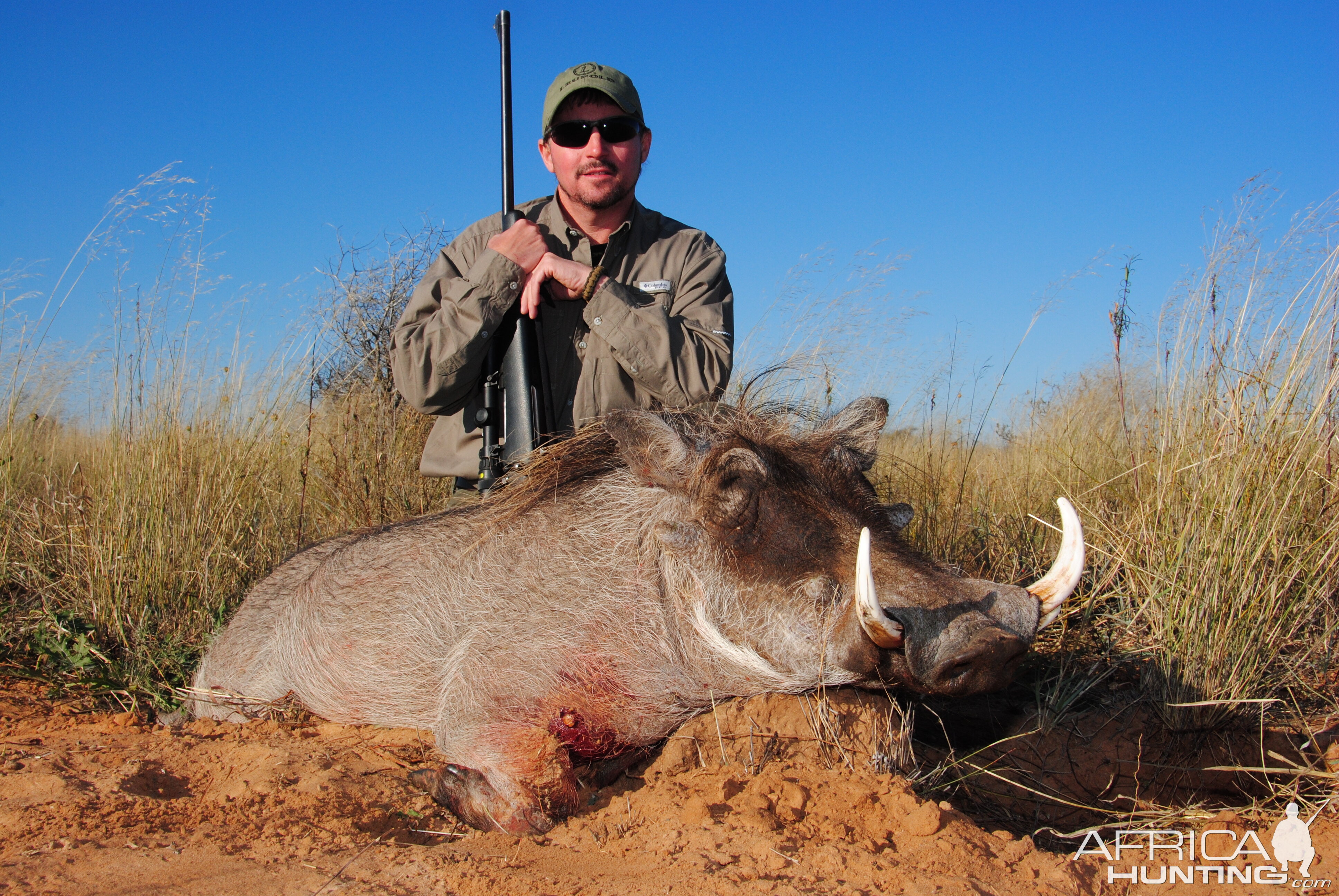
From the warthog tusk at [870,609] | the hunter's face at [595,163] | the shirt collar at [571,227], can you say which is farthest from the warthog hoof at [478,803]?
the hunter's face at [595,163]

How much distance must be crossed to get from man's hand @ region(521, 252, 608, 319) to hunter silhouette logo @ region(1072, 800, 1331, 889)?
246cm

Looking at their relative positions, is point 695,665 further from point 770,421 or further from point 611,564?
point 770,421

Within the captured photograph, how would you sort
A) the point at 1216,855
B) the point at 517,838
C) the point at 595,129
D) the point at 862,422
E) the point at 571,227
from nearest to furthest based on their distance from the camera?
the point at 517,838
the point at 1216,855
the point at 862,422
the point at 595,129
the point at 571,227

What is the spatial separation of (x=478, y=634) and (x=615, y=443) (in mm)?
732

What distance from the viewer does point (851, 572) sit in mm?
2268

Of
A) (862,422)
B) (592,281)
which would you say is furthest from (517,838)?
(592,281)

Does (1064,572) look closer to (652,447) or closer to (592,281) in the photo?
(652,447)

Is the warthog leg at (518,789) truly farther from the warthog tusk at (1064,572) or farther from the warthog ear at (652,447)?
the warthog tusk at (1064,572)

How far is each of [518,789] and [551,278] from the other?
1.97 m

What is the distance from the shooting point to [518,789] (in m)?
2.24

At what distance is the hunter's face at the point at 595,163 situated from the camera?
3828 millimetres

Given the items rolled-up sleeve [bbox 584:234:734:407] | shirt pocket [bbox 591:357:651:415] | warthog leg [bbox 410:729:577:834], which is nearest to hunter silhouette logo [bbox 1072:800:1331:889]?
warthog leg [bbox 410:729:577:834]

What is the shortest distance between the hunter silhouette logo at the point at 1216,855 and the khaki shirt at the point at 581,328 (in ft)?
6.24

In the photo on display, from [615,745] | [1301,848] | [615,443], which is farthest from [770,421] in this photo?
[1301,848]
